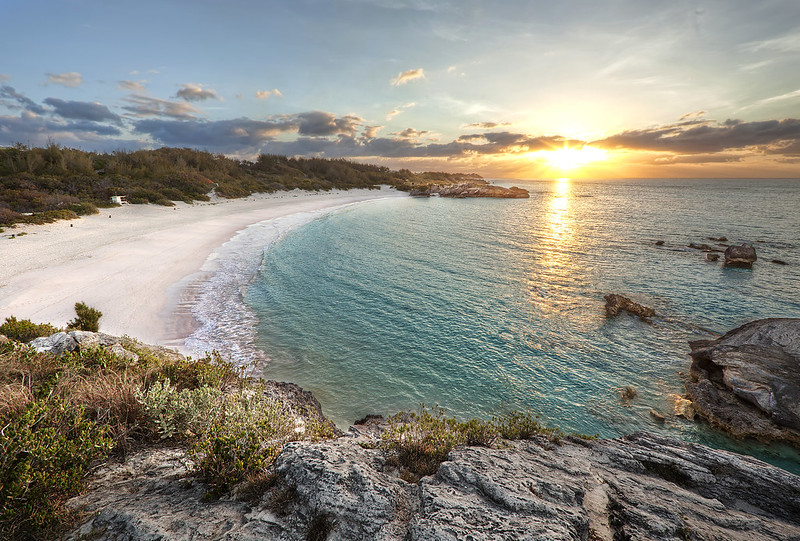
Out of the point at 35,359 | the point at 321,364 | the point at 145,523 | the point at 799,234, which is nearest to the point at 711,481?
the point at 145,523

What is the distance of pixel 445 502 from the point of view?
4.43 meters

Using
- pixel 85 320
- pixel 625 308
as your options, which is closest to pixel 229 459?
pixel 85 320

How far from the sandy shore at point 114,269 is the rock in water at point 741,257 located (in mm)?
40143

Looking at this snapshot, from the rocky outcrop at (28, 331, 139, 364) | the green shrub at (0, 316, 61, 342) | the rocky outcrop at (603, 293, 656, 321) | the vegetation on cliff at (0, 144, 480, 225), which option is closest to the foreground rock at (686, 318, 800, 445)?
the rocky outcrop at (603, 293, 656, 321)

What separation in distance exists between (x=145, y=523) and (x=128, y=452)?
2.26m

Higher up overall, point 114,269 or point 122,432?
point 114,269

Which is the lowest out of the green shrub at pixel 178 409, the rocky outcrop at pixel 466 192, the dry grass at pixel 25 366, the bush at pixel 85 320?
the bush at pixel 85 320

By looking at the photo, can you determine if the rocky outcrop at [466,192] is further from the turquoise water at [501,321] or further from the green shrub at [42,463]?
the green shrub at [42,463]

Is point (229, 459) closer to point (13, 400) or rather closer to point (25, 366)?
point (13, 400)

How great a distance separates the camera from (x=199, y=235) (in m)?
31.2

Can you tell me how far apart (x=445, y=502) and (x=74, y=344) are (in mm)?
10524

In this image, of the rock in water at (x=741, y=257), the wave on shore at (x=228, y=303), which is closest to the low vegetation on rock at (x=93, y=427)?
the wave on shore at (x=228, y=303)

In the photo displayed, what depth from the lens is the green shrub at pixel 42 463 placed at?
12.1ft

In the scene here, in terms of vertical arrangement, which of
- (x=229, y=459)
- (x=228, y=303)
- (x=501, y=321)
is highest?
(x=229, y=459)
